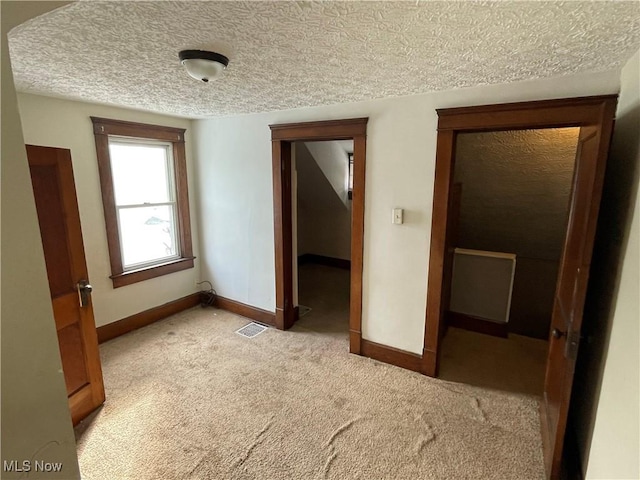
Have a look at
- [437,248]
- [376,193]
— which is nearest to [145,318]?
[376,193]

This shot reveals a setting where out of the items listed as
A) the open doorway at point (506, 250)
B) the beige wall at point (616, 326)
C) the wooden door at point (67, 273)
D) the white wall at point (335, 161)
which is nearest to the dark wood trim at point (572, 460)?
the beige wall at point (616, 326)

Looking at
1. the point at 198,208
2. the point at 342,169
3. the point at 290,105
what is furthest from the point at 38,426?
the point at 342,169

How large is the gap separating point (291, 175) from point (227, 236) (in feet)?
3.49

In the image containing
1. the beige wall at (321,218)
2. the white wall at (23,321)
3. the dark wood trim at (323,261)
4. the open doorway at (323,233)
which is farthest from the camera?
the dark wood trim at (323,261)

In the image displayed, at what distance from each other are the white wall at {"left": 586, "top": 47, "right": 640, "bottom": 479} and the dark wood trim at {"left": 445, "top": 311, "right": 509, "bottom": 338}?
174cm

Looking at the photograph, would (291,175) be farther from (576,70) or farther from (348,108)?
(576,70)

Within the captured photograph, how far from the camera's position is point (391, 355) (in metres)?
2.74

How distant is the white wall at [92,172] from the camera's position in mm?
2523

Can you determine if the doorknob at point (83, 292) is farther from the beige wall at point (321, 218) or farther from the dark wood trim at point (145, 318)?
the beige wall at point (321, 218)

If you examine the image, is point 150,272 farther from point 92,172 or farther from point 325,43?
point 325,43

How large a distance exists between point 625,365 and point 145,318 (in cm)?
374

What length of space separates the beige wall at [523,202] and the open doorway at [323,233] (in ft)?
5.96

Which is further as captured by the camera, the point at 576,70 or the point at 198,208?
the point at 198,208

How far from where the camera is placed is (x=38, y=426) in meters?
0.87
